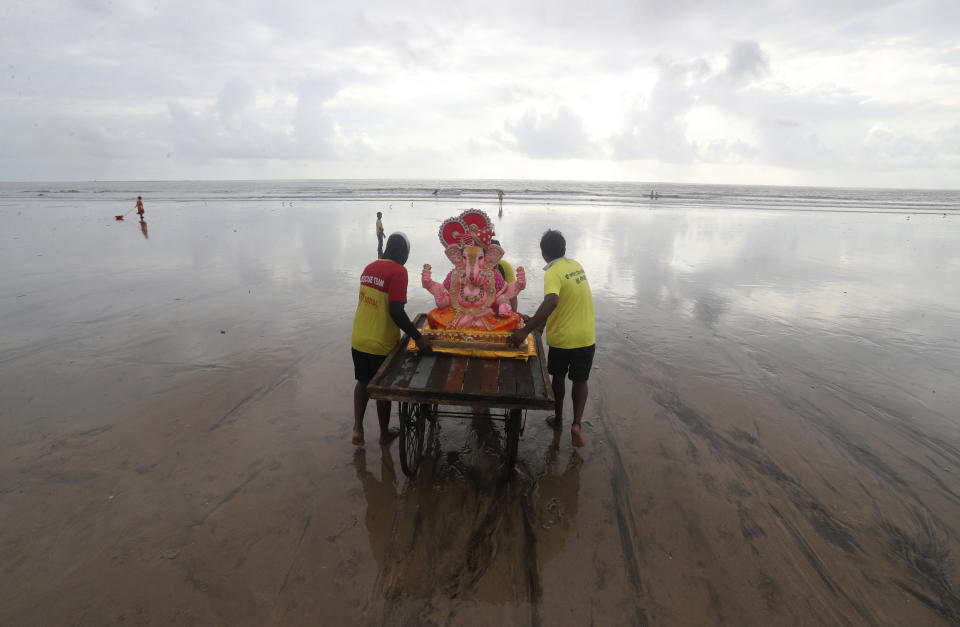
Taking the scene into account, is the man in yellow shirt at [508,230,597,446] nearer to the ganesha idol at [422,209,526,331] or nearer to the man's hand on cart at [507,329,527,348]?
the man's hand on cart at [507,329,527,348]

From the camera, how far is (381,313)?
3.96 metres

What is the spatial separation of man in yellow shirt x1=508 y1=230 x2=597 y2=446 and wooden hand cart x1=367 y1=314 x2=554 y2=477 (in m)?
0.26

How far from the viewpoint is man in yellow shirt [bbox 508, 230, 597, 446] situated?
395cm

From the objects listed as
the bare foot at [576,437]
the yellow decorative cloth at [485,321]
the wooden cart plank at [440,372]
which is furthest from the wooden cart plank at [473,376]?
the bare foot at [576,437]

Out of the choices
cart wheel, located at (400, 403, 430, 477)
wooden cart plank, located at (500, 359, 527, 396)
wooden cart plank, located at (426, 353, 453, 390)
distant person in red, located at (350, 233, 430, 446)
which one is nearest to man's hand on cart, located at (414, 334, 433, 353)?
distant person in red, located at (350, 233, 430, 446)

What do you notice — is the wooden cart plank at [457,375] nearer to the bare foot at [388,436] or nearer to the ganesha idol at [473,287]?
the ganesha idol at [473,287]

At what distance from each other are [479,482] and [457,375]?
1.15 meters

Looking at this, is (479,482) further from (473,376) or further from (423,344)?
(423,344)

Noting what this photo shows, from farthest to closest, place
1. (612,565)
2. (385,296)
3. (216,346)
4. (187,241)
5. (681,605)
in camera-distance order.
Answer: (187,241)
(216,346)
(385,296)
(612,565)
(681,605)

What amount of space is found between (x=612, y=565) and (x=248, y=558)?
269 centimetres

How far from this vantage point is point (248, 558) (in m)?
3.08

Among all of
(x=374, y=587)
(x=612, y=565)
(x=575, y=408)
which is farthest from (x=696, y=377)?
(x=374, y=587)

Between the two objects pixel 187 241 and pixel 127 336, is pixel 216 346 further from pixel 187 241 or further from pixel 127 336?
pixel 187 241

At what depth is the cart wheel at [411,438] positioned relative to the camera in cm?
373
